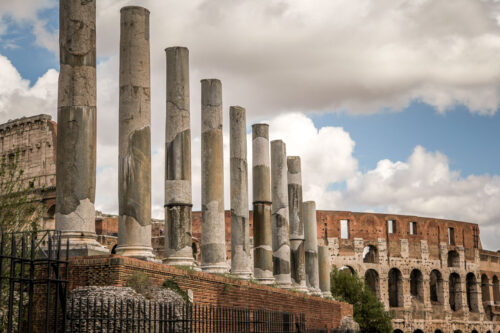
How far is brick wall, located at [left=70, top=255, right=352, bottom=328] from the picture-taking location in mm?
9109

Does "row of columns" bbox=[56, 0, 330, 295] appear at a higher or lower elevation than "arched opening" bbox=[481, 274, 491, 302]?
higher

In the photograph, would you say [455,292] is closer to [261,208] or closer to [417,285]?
[417,285]

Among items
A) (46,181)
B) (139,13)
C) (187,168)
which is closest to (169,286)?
(187,168)

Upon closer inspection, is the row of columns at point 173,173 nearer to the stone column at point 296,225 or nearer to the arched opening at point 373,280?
the stone column at point 296,225

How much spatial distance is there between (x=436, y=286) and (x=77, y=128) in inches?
1344

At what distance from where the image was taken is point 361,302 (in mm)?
30484

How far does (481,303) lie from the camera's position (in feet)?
137

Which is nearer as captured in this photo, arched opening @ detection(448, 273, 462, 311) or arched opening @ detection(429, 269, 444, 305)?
arched opening @ detection(429, 269, 444, 305)

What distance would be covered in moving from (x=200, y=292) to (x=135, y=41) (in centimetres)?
417

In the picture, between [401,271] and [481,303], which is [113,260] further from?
→ [481,303]

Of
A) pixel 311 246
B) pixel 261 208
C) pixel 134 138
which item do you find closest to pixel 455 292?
pixel 311 246

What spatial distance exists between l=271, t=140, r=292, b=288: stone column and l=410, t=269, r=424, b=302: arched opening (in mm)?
21413

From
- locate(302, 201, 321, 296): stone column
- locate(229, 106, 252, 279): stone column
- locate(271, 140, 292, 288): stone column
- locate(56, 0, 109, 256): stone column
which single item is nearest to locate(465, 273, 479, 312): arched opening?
locate(302, 201, 321, 296): stone column

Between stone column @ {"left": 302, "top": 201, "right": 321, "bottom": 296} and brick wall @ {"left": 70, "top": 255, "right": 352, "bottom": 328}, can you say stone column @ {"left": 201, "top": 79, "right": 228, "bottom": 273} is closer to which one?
brick wall @ {"left": 70, "top": 255, "right": 352, "bottom": 328}
